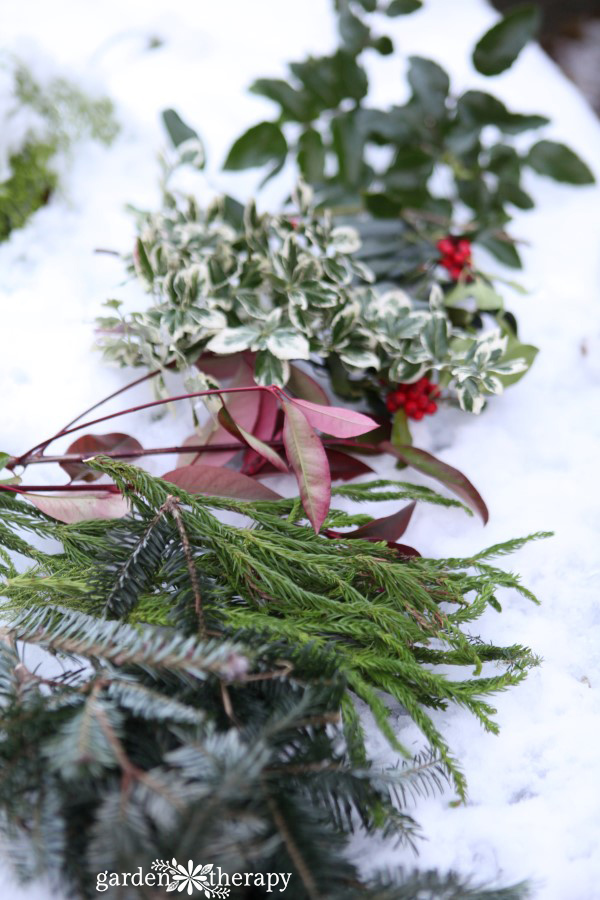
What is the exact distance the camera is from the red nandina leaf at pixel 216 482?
2.57 feet

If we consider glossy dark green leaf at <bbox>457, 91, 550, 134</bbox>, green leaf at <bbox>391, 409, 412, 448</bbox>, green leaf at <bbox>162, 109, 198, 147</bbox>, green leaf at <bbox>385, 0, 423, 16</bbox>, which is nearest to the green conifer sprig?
green leaf at <bbox>391, 409, 412, 448</bbox>

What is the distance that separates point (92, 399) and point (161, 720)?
53 centimetres

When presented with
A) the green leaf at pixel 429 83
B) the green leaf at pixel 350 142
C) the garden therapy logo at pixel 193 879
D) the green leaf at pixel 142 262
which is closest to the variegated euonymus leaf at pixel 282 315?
the green leaf at pixel 142 262

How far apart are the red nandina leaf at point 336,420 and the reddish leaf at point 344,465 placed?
0.14m

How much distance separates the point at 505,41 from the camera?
43.2 inches

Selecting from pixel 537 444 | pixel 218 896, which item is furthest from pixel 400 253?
pixel 218 896

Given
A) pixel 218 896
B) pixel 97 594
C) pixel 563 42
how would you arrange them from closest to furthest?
1. pixel 218 896
2. pixel 97 594
3. pixel 563 42

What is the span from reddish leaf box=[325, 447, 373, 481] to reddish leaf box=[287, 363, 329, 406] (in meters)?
0.06

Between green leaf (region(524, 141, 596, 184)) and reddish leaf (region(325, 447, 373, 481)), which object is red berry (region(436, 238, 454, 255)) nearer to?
green leaf (region(524, 141, 596, 184))

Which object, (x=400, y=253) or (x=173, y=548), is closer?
(x=173, y=548)

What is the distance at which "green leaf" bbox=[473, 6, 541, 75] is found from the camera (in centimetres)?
107

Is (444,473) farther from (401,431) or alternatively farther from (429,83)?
(429,83)

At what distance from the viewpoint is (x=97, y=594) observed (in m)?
0.65

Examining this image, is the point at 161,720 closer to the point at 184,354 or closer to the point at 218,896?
the point at 218,896
